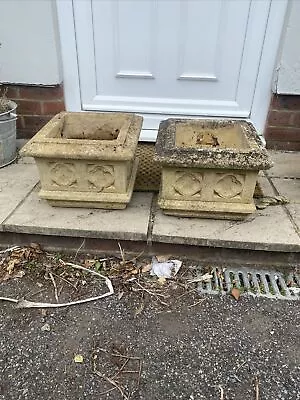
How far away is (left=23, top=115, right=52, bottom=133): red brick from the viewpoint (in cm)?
256

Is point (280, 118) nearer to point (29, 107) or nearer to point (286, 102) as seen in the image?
point (286, 102)

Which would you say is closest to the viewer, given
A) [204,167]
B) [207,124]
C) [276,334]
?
[276,334]

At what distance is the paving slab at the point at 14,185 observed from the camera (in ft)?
6.21

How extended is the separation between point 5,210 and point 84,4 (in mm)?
1382

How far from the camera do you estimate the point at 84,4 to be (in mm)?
2260

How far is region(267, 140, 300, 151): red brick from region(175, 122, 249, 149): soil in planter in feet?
2.35

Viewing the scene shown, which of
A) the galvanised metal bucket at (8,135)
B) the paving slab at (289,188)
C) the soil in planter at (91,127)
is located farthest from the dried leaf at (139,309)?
the galvanised metal bucket at (8,135)

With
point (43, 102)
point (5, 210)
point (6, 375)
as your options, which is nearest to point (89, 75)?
point (43, 102)

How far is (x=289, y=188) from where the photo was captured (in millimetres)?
2111

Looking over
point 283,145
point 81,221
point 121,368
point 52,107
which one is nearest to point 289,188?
point 283,145

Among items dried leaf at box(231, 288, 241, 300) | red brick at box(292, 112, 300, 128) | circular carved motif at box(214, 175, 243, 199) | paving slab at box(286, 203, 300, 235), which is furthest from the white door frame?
dried leaf at box(231, 288, 241, 300)

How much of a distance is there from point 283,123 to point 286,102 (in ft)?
0.47

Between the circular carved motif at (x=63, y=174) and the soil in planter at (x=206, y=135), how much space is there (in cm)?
60

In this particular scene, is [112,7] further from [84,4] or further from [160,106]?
[160,106]
